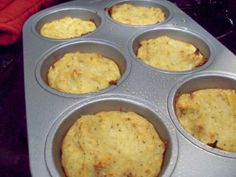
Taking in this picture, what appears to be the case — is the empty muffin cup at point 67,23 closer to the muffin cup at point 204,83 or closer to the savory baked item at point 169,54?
the savory baked item at point 169,54

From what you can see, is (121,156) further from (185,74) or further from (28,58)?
(28,58)

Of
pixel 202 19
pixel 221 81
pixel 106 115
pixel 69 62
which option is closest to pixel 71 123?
pixel 106 115

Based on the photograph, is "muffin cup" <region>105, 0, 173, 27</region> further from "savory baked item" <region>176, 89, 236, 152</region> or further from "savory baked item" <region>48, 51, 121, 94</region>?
"savory baked item" <region>176, 89, 236, 152</region>

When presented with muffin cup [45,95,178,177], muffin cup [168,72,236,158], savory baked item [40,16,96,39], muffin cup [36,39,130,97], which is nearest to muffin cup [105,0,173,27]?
savory baked item [40,16,96,39]

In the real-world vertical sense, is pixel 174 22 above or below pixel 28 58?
above

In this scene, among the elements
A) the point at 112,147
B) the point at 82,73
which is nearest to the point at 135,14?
the point at 82,73

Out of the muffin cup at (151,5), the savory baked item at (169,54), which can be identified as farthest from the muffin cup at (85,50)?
the muffin cup at (151,5)

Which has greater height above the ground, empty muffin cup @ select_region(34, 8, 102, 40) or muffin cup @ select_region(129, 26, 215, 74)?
muffin cup @ select_region(129, 26, 215, 74)

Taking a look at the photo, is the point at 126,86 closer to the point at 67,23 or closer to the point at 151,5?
the point at 67,23
